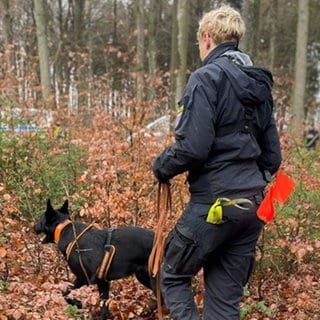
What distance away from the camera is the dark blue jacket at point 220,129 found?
3.05 m

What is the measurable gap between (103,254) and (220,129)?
6.45 feet

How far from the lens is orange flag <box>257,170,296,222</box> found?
3.15 metres

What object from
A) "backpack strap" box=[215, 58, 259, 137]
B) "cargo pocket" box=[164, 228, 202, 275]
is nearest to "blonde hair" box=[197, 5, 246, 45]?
"backpack strap" box=[215, 58, 259, 137]

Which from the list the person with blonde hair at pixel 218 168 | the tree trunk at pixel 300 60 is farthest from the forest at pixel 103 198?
the tree trunk at pixel 300 60

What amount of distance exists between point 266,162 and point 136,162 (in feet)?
8.60

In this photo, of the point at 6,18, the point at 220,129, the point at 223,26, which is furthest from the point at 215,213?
the point at 6,18

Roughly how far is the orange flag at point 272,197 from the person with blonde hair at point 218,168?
8cm

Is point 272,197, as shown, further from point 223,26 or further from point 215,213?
point 223,26

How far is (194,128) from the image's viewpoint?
3039 mm

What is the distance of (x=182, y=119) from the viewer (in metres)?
3.11

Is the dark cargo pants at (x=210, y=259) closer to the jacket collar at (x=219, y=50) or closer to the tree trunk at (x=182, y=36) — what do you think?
the jacket collar at (x=219, y=50)

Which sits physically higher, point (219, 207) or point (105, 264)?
point (219, 207)

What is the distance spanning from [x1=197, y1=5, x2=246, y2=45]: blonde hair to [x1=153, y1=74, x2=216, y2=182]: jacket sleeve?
1.22 feet

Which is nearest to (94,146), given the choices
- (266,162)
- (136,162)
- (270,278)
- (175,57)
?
(136,162)
